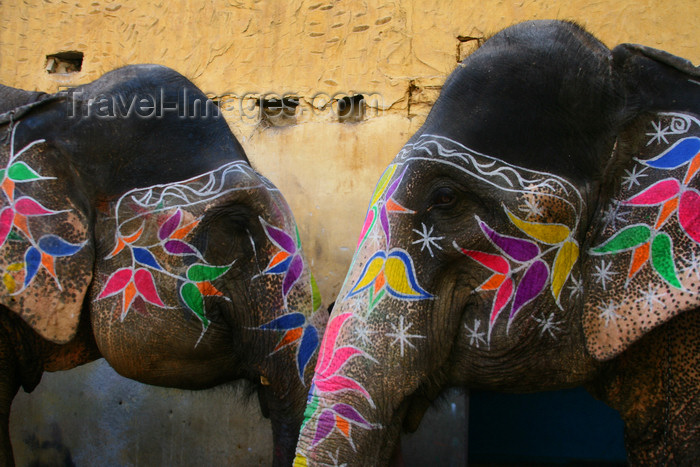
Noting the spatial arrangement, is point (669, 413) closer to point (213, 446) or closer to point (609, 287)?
point (609, 287)

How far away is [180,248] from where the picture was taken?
2527 mm

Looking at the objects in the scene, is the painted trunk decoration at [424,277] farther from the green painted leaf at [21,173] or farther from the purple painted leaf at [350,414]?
the green painted leaf at [21,173]

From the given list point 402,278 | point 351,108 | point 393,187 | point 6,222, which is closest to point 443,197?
point 393,187

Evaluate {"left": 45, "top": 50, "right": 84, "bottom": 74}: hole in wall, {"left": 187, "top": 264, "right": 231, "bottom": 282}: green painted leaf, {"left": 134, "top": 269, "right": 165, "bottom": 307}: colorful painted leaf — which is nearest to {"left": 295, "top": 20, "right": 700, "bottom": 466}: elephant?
{"left": 187, "top": 264, "right": 231, "bottom": 282}: green painted leaf

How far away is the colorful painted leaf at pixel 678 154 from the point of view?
1.83 meters

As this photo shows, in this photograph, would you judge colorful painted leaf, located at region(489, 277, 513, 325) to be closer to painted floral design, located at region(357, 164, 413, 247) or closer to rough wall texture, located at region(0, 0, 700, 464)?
painted floral design, located at region(357, 164, 413, 247)

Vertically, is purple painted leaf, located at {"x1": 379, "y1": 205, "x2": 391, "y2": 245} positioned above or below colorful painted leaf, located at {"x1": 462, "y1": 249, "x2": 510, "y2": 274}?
above

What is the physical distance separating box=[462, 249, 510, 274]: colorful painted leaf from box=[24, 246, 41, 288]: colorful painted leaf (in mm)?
1525

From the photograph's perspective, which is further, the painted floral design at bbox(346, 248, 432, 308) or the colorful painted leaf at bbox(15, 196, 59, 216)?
the colorful painted leaf at bbox(15, 196, 59, 216)

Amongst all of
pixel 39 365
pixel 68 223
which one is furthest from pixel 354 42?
pixel 39 365

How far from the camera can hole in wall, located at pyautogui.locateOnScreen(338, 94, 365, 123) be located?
3762 millimetres

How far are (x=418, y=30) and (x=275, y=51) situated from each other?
0.79 metres

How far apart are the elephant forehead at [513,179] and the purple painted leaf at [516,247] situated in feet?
0.26

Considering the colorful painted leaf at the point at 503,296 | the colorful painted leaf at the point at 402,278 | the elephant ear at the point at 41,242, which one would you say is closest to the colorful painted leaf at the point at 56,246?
the elephant ear at the point at 41,242
